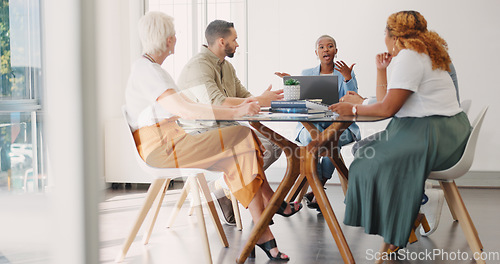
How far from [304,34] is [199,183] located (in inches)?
96.5

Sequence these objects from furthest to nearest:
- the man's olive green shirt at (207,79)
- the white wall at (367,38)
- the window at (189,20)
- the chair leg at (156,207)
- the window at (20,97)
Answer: the white wall at (367,38) < the man's olive green shirt at (207,79) < the chair leg at (156,207) < the window at (189,20) < the window at (20,97)

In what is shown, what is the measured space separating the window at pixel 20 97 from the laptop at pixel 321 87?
2.09 metres

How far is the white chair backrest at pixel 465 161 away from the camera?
2256mm

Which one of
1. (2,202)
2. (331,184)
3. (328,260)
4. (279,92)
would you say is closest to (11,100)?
(2,202)

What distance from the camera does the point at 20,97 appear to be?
2.20ft

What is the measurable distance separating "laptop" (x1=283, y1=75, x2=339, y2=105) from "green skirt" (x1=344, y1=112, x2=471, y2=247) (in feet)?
1.79

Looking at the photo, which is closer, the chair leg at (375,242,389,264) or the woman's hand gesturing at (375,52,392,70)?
the chair leg at (375,242,389,264)

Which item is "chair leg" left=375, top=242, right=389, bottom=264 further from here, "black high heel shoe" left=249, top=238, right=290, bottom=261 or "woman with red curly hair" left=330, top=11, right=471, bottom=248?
"black high heel shoe" left=249, top=238, right=290, bottom=261

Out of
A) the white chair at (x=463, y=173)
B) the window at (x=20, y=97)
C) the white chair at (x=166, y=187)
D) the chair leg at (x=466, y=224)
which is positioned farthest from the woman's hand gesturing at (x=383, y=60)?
the window at (x=20, y=97)

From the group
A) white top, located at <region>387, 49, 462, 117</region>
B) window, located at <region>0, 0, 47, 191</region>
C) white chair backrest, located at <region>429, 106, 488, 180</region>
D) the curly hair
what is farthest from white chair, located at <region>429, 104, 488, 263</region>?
window, located at <region>0, 0, 47, 191</region>

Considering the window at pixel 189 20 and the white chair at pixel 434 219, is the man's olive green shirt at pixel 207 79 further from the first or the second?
the white chair at pixel 434 219

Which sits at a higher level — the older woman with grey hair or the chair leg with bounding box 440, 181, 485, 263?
the older woman with grey hair

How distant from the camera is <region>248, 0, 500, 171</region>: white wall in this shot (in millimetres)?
4293

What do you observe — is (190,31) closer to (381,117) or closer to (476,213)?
(381,117)
